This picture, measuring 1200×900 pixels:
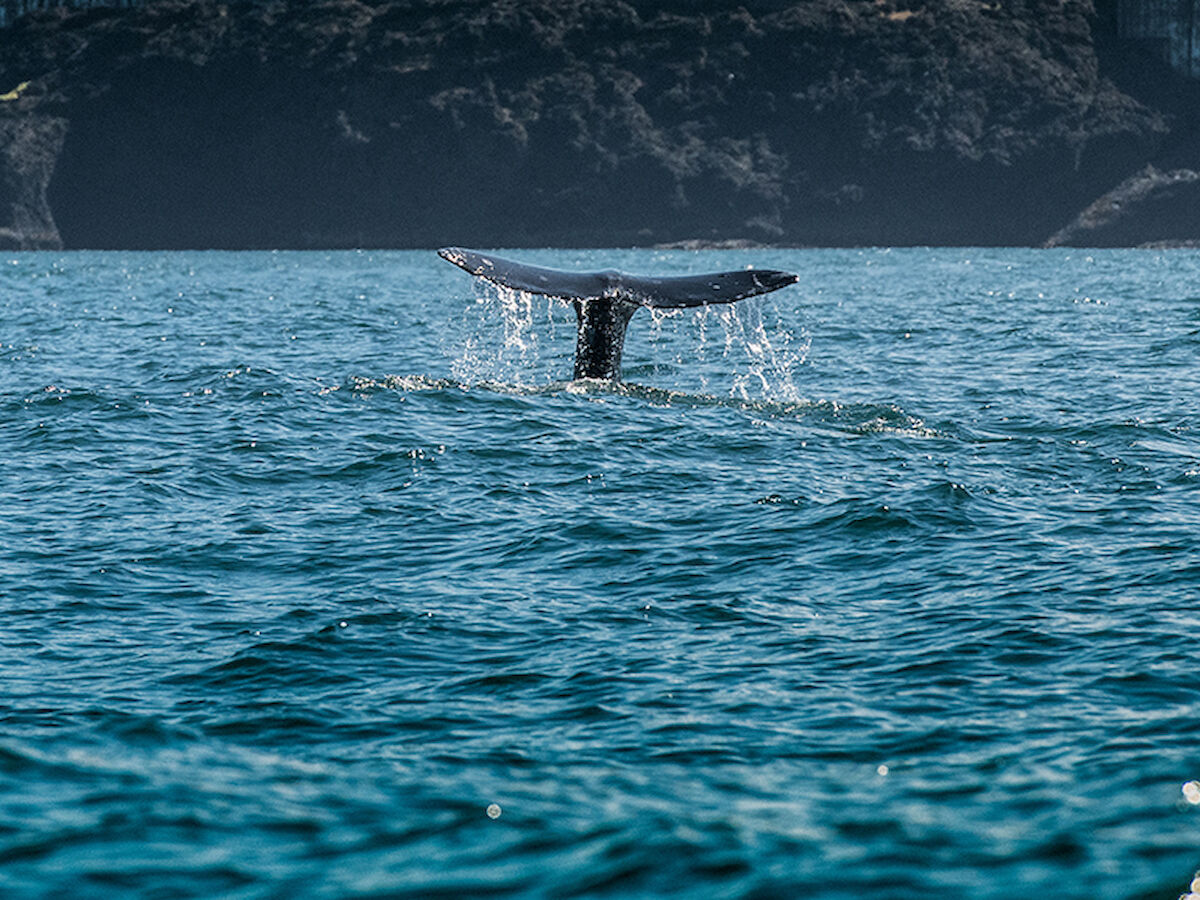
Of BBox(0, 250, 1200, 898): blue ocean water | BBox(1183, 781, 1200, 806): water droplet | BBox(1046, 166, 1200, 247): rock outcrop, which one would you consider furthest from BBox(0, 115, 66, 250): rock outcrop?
BBox(1183, 781, 1200, 806): water droplet

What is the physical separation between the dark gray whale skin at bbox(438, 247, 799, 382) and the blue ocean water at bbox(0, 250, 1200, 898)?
4.89ft

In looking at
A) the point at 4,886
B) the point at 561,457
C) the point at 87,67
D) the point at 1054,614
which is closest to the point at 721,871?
the point at 4,886

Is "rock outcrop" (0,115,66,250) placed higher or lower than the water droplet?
higher

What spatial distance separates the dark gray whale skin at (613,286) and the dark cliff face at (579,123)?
113080mm

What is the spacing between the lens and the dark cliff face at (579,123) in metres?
131

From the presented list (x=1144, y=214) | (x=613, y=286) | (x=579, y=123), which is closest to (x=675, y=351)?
(x=613, y=286)

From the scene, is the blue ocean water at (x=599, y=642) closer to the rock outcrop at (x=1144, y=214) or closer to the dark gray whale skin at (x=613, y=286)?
the dark gray whale skin at (x=613, y=286)

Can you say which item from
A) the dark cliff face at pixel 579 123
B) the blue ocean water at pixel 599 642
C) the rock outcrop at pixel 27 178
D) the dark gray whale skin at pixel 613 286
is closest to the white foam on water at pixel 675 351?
the dark gray whale skin at pixel 613 286

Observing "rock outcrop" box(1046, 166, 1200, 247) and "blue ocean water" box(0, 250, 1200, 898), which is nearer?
"blue ocean water" box(0, 250, 1200, 898)

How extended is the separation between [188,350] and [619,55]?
110m

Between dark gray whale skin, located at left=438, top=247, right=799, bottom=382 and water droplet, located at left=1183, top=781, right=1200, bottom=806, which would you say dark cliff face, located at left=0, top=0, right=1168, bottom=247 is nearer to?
dark gray whale skin, located at left=438, top=247, right=799, bottom=382

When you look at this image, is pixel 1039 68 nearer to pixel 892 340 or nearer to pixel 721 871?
pixel 892 340

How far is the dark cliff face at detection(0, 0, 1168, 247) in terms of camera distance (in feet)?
431

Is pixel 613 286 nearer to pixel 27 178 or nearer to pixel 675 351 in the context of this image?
pixel 675 351
